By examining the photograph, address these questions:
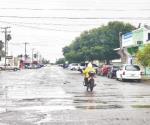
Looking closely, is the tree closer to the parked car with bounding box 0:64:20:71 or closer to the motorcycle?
the motorcycle

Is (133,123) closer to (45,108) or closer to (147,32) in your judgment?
(45,108)

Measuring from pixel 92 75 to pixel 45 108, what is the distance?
12.2 metres

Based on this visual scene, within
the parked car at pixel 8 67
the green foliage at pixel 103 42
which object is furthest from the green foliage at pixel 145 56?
the parked car at pixel 8 67

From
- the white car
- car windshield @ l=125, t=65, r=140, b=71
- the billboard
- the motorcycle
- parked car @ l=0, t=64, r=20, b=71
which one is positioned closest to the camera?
the motorcycle

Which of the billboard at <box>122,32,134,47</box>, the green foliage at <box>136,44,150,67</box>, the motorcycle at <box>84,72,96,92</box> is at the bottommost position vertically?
the motorcycle at <box>84,72,96,92</box>

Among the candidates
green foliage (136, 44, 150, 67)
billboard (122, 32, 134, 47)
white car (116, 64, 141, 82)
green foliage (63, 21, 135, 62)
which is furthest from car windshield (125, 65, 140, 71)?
green foliage (63, 21, 135, 62)

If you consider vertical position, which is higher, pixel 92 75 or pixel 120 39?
pixel 120 39

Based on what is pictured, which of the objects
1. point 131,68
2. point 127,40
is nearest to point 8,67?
point 127,40

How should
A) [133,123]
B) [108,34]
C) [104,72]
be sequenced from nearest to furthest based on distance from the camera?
[133,123] < [104,72] < [108,34]

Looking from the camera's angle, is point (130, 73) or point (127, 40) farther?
point (127, 40)

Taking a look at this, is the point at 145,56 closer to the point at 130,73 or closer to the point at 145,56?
the point at 145,56

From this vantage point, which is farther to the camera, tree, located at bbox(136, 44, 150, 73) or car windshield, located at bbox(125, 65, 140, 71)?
tree, located at bbox(136, 44, 150, 73)

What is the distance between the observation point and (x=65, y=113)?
1609 cm

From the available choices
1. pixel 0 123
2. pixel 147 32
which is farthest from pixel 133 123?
pixel 147 32
